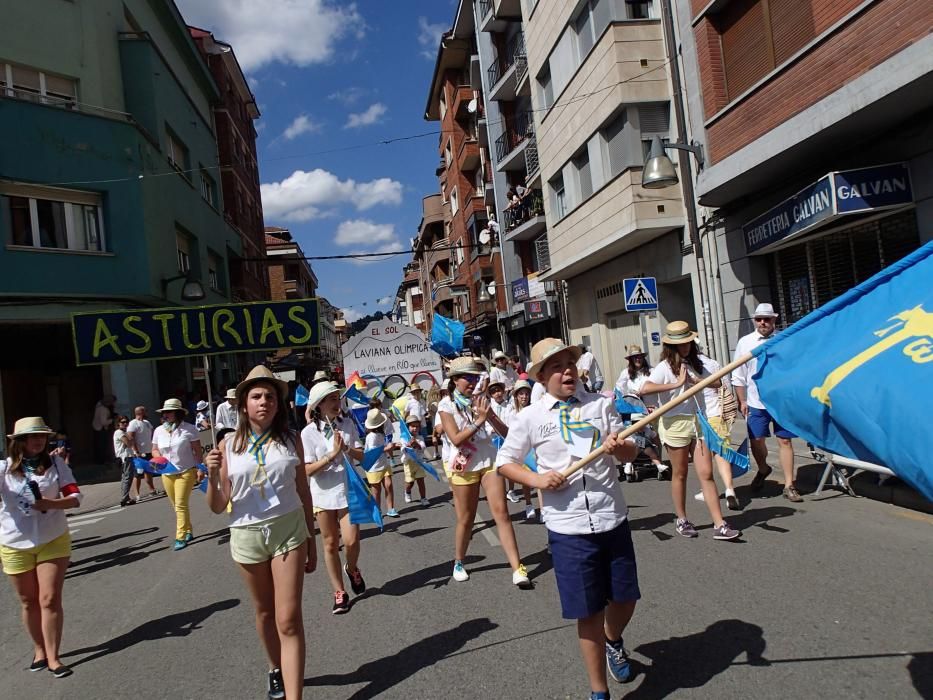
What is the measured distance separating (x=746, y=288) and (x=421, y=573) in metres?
9.77

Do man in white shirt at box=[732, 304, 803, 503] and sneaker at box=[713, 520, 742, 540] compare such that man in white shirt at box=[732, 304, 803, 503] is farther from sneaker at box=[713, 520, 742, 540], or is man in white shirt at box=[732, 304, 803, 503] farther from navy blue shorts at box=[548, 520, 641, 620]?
navy blue shorts at box=[548, 520, 641, 620]

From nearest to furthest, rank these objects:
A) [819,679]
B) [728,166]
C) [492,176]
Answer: [819,679]
[728,166]
[492,176]

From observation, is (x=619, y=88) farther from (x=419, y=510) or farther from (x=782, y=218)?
(x=419, y=510)

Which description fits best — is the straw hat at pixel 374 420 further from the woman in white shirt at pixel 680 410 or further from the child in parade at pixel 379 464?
the woman in white shirt at pixel 680 410

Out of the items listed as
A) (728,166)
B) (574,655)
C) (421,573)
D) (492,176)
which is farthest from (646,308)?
(492,176)

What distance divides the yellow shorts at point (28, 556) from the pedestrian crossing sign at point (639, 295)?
1044cm

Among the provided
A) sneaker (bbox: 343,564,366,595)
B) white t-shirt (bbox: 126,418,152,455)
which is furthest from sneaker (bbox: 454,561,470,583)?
white t-shirt (bbox: 126,418,152,455)

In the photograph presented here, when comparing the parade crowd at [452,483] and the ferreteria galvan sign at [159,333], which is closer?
the parade crowd at [452,483]

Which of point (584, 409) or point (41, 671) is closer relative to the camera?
point (584, 409)

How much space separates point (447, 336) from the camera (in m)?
15.7

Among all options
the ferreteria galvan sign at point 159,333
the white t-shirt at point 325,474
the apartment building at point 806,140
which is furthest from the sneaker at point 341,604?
the apartment building at point 806,140

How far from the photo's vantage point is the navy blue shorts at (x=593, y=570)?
3205 mm

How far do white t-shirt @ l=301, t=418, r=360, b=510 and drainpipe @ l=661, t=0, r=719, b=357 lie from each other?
1079cm

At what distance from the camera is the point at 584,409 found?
11.5 ft
